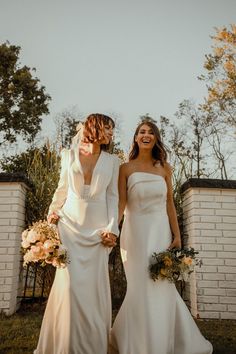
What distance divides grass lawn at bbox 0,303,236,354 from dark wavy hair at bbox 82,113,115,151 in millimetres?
2022

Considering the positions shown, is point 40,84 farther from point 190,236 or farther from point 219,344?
point 219,344

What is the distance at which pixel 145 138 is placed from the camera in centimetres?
342

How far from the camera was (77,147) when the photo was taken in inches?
119

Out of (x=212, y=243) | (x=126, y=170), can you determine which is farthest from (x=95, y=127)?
(x=212, y=243)

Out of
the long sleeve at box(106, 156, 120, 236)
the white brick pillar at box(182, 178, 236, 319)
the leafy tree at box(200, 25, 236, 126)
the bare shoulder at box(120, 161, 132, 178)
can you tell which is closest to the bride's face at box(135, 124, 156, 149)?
the bare shoulder at box(120, 161, 132, 178)

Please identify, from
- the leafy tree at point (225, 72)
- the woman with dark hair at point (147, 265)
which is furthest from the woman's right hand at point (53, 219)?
the leafy tree at point (225, 72)

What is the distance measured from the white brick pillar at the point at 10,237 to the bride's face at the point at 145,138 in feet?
6.82

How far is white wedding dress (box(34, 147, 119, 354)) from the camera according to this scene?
8.09ft

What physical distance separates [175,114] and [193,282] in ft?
58.0

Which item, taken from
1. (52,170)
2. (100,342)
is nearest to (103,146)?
(100,342)

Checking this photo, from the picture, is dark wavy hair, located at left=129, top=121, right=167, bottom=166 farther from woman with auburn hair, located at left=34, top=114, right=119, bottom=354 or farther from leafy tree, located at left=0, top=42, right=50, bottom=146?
leafy tree, located at left=0, top=42, right=50, bottom=146

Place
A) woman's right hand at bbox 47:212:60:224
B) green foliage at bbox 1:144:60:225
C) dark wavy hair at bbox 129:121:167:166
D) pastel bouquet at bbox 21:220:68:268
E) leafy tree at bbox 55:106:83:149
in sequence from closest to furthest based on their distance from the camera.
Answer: pastel bouquet at bbox 21:220:68:268 < woman's right hand at bbox 47:212:60:224 < dark wavy hair at bbox 129:121:167:166 < green foliage at bbox 1:144:60:225 < leafy tree at bbox 55:106:83:149

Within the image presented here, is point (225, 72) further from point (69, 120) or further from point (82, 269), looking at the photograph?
point (82, 269)

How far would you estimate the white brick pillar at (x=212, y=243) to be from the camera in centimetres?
→ 437
